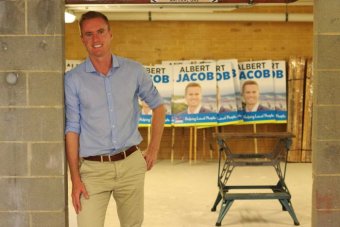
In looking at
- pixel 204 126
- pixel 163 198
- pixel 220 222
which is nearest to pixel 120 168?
pixel 220 222

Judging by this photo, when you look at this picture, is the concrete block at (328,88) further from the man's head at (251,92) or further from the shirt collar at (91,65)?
the man's head at (251,92)

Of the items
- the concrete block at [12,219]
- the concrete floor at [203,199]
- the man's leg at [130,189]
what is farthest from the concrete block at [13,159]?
the concrete floor at [203,199]

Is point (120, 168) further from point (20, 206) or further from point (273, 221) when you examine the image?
point (273, 221)

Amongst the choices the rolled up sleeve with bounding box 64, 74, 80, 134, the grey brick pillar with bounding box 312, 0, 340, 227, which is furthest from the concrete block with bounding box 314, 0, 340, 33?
the rolled up sleeve with bounding box 64, 74, 80, 134

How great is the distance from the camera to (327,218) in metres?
3.62

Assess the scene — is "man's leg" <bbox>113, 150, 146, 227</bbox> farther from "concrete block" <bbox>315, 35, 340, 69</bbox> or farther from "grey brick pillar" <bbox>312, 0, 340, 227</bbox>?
"concrete block" <bbox>315, 35, 340, 69</bbox>

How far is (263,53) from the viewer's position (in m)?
8.59

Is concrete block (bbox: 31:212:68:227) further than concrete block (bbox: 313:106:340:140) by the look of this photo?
No

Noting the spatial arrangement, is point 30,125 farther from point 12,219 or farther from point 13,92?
point 12,219

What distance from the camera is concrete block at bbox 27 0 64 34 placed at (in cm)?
330

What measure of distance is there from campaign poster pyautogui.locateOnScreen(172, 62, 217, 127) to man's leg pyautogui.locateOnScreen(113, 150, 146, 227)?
503 cm

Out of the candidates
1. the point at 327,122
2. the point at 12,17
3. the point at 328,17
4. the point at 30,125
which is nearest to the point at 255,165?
the point at 327,122

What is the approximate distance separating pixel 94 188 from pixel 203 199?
3.23 metres

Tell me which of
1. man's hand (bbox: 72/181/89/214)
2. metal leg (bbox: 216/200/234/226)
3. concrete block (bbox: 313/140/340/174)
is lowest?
metal leg (bbox: 216/200/234/226)
